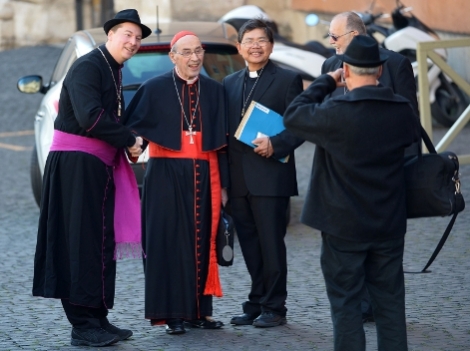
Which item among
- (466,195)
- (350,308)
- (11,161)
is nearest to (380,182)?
(350,308)

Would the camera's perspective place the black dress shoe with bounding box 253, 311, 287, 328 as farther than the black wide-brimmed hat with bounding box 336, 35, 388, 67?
Yes

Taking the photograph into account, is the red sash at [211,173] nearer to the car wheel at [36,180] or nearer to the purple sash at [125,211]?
the purple sash at [125,211]

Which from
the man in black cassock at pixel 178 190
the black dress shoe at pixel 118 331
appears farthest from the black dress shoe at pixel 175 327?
the black dress shoe at pixel 118 331

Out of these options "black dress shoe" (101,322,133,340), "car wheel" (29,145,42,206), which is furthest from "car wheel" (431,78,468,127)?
"black dress shoe" (101,322,133,340)

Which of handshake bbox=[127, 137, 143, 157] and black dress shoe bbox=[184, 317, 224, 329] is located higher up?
handshake bbox=[127, 137, 143, 157]

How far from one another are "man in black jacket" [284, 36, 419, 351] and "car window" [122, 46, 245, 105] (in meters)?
3.77

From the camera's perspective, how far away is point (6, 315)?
22.6 ft

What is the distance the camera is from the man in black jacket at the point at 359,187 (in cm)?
500

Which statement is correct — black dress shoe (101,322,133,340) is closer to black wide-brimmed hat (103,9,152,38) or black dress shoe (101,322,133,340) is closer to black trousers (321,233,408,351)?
black trousers (321,233,408,351)

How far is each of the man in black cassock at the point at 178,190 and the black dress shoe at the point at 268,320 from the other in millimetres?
250

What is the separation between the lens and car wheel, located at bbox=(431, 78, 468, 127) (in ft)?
46.6

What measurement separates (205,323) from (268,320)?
14.9 inches

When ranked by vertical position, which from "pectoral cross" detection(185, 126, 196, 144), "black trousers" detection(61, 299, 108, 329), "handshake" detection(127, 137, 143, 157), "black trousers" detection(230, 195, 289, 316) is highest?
"pectoral cross" detection(185, 126, 196, 144)

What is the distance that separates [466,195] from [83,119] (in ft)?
17.6
